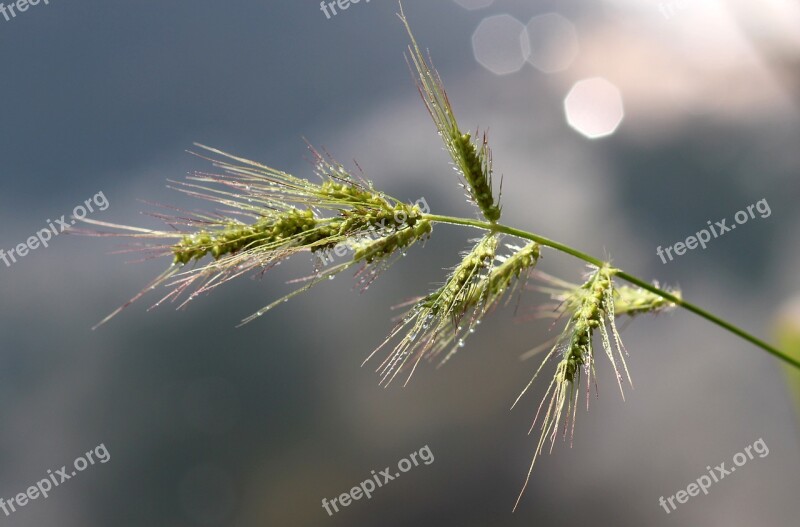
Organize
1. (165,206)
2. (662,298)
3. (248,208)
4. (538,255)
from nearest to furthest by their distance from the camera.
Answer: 1. (165,206)
2. (248,208)
3. (538,255)
4. (662,298)

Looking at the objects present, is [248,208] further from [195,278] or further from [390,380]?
[390,380]

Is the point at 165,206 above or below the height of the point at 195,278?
above

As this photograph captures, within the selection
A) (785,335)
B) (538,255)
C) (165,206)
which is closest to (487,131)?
(538,255)

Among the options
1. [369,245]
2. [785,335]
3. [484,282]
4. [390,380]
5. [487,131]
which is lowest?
[785,335]

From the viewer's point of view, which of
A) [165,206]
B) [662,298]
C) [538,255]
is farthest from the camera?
[662,298]

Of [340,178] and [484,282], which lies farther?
[484,282]

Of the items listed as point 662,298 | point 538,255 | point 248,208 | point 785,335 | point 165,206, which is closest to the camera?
point 165,206

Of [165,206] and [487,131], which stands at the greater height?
[165,206]

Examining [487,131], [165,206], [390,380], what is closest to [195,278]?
Answer: [165,206]

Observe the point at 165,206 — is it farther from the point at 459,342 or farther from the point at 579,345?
the point at 579,345
